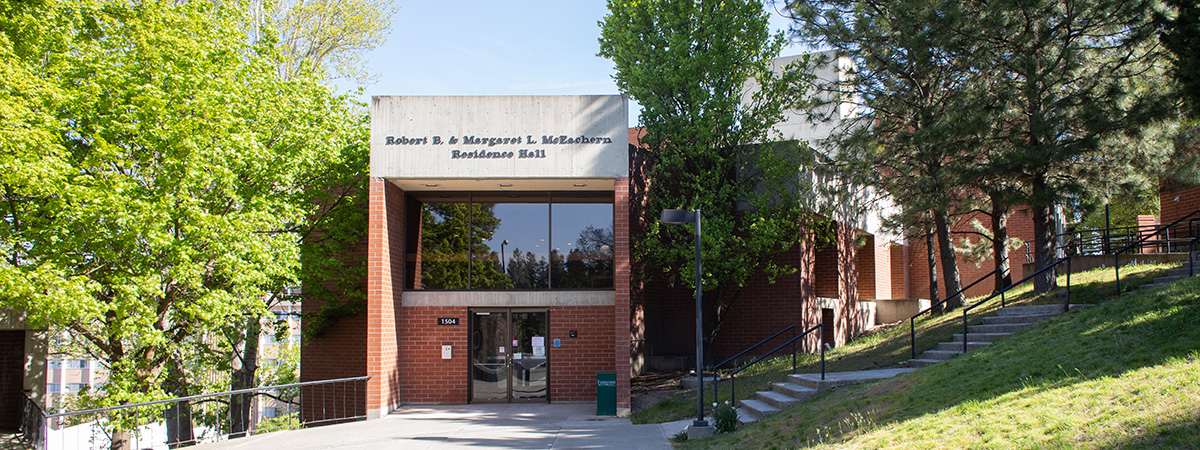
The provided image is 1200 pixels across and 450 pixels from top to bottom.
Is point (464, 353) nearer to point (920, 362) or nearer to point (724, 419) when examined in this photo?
point (724, 419)

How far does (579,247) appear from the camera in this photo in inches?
712

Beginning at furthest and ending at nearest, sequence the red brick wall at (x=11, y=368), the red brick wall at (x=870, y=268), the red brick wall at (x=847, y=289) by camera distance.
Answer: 1. the red brick wall at (x=870, y=268)
2. the red brick wall at (x=847, y=289)
3. the red brick wall at (x=11, y=368)

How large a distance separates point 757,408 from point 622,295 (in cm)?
386

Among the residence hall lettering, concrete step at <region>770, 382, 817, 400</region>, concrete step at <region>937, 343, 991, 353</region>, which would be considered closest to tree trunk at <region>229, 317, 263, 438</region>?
the residence hall lettering

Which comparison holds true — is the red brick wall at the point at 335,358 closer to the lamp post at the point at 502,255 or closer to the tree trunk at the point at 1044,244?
the lamp post at the point at 502,255

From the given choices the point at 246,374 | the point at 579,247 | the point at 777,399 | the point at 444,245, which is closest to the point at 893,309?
the point at 579,247

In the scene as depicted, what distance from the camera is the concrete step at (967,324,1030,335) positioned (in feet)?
48.1

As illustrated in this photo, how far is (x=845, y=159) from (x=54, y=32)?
17.1m

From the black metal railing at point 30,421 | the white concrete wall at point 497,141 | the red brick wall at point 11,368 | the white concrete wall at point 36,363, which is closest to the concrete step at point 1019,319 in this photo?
the white concrete wall at point 497,141

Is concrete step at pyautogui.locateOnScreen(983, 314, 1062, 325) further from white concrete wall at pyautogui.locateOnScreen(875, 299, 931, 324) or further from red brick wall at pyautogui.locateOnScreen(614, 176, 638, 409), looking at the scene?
white concrete wall at pyautogui.locateOnScreen(875, 299, 931, 324)

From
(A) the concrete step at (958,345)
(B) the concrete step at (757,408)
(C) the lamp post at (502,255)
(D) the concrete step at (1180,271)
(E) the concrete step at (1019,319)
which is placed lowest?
(B) the concrete step at (757,408)

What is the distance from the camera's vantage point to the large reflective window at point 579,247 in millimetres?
18016

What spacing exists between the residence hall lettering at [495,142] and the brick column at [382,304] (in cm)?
124

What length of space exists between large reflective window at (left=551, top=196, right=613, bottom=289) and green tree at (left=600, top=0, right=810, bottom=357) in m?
1.14
